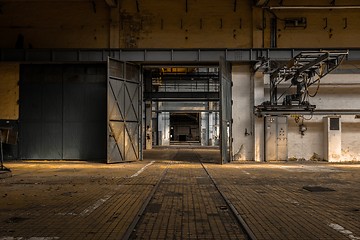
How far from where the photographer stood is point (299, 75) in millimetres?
15625

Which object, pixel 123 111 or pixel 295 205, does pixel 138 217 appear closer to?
pixel 295 205

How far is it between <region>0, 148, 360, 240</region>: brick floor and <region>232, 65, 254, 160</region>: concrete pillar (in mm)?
6803

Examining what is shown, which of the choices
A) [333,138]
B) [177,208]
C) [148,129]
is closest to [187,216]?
[177,208]

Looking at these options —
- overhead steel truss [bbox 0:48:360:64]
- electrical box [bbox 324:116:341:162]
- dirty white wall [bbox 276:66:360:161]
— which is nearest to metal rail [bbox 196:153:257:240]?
overhead steel truss [bbox 0:48:360:64]

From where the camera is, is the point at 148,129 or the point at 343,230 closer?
the point at 343,230

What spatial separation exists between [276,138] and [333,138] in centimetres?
247

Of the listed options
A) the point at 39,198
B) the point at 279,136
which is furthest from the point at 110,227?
the point at 279,136

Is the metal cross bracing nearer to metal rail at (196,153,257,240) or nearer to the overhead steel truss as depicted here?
the overhead steel truss

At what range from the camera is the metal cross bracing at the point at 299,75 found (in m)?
13.9

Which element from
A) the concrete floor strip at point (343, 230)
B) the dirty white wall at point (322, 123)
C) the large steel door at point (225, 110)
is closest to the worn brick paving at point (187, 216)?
the concrete floor strip at point (343, 230)

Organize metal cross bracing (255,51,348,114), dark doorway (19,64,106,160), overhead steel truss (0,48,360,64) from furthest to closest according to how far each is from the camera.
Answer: dark doorway (19,64,106,160) → overhead steel truss (0,48,360,64) → metal cross bracing (255,51,348,114)

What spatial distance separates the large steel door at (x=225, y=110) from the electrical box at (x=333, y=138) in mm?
4292

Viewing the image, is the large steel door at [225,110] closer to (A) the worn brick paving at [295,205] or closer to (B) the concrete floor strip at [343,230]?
(A) the worn brick paving at [295,205]

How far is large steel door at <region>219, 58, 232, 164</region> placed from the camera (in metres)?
16.1
